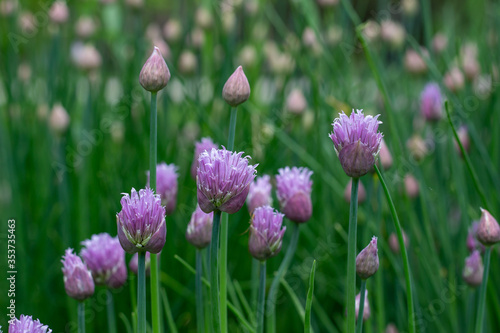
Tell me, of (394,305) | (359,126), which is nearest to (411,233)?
(394,305)

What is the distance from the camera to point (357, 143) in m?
0.69

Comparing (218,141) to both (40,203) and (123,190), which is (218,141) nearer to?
(123,190)

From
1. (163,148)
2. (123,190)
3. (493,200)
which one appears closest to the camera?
(493,200)

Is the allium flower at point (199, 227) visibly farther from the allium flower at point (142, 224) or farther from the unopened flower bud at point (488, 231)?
the unopened flower bud at point (488, 231)

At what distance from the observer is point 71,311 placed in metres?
1.48

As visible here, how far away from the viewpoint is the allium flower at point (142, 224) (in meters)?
0.69

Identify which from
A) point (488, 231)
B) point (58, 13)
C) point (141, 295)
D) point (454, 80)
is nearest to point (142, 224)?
point (141, 295)

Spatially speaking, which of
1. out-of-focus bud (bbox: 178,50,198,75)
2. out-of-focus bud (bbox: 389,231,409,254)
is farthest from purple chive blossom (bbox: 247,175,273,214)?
out-of-focus bud (bbox: 178,50,198,75)

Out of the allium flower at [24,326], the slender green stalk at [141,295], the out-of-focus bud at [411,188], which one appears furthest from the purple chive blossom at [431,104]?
the allium flower at [24,326]

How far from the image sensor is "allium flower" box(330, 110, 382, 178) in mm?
690

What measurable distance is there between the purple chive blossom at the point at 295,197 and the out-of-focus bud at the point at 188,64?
120 centimetres

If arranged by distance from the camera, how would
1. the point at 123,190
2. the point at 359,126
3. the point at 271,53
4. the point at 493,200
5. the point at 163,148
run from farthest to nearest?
the point at 271,53 < the point at 163,148 < the point at 123,190 < the point at 493,200 < the point at 359,126

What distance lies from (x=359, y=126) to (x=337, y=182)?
0.89 metres

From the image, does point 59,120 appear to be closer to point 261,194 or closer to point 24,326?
point 261,194
